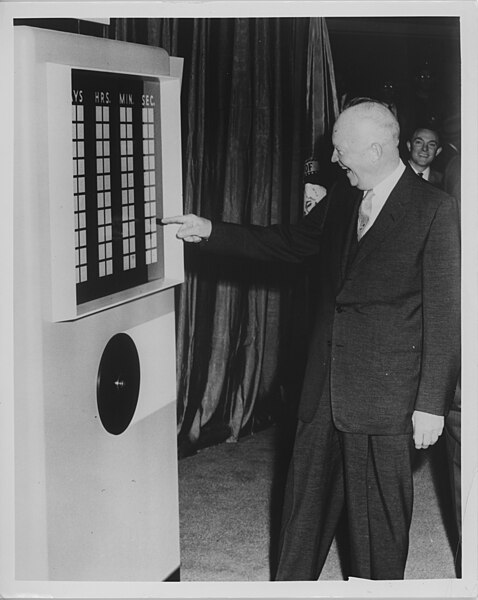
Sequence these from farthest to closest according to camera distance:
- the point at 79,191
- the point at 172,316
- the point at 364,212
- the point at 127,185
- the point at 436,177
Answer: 1. the point at 436,177
2. the point at 172,316
3. the point at 364,212
4. the point at 127,185
5. the point at 79,191

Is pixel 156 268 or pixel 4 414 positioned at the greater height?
pixel 156 268

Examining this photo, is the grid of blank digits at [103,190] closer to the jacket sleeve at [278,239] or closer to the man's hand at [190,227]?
the man's hand at [190,227]

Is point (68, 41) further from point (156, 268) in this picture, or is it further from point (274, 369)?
point (274, 369)

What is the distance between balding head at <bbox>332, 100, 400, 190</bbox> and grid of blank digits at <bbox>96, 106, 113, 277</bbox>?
0.47 metres

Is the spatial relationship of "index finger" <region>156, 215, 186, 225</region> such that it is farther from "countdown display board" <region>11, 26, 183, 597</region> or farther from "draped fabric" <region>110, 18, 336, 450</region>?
"draped fabric" <region>110, 18, 336, 450</region>

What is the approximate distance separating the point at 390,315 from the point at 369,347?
80 millimetres

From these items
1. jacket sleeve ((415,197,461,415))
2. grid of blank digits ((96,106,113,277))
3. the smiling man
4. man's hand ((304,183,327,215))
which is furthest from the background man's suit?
man's hand ((304,183,327,215))

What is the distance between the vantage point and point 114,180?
147cm

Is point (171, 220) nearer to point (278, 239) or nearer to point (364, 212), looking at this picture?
point (278, 239)

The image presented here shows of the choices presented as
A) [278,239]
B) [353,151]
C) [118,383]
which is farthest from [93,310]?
[353,151]

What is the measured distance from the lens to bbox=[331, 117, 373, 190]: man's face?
5.11ft

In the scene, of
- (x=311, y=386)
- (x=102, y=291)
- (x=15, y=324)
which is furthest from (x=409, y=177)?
(x=15, y=324)

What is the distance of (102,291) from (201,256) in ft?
4.48

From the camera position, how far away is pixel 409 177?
156 centimetres
